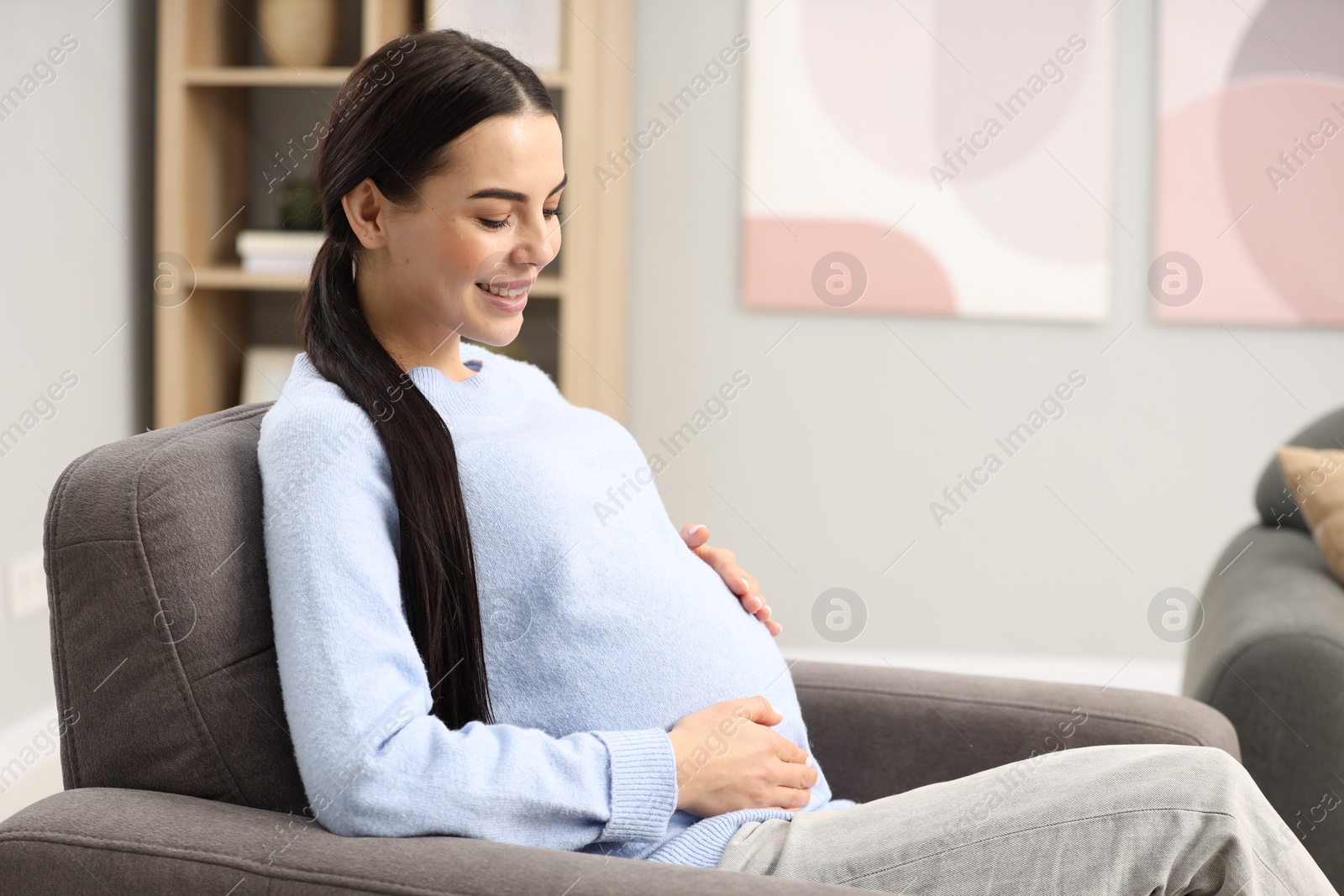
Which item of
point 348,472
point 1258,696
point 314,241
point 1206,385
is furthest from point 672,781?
point 1206,385

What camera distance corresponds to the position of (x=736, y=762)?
997 millimetres

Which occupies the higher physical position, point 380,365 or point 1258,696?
point 380,365

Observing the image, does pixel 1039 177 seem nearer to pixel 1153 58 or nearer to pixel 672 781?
pixel 1153 58

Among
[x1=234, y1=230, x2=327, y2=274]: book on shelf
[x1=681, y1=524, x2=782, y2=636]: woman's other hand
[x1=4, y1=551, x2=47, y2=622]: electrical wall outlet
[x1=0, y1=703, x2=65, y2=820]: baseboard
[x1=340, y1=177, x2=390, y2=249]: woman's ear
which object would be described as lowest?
[x1=0, y1=703, x2=65, y2=820]: baseboard

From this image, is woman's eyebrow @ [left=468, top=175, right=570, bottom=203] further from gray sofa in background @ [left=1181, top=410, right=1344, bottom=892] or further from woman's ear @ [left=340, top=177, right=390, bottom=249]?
gray sofa in background @ [left=1181, top=410, right=1344, bottom=892]

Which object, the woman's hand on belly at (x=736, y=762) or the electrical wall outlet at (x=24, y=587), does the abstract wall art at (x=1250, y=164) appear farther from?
the electrical wall outlet at (x=24, y=587)

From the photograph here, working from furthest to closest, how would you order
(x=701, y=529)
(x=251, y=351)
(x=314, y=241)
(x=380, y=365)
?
1. (x=251, y=351)
2. (x=314, y=241)
3. (x=701, y=529)
4. (x=380, y=365)

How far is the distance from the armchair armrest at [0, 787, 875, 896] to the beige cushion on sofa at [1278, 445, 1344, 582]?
1.21 meters

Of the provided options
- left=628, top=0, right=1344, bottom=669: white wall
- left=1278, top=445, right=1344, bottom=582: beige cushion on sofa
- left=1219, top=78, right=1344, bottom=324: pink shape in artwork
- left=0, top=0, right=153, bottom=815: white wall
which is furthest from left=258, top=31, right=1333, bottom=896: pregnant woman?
left=1219, top=78, right=1344, bottom=324: pink shape in artwork

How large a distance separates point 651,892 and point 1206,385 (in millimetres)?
2484

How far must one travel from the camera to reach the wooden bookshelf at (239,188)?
2.55 m

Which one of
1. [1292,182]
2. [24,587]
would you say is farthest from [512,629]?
[1292,182]

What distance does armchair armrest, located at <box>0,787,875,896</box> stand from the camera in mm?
783

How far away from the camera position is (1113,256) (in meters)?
2.82
